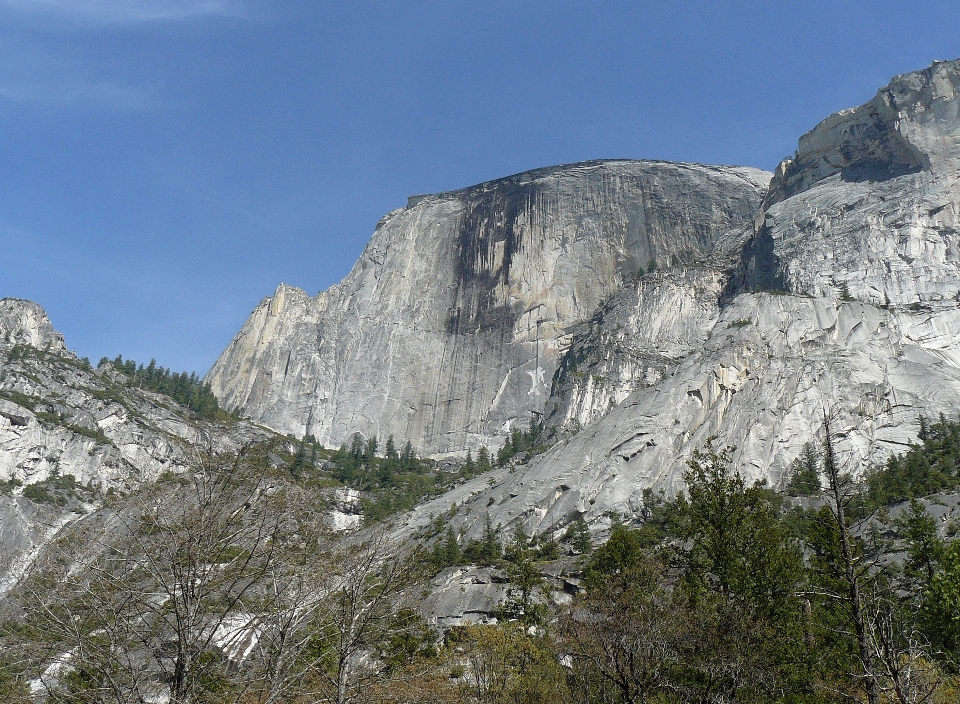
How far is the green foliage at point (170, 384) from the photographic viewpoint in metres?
→ 125

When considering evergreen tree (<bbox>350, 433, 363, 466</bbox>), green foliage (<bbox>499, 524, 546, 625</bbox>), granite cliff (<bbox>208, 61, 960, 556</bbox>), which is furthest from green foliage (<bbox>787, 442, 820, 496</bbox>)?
evergreen tree (<bbox>350, 433, 363, 466</bbox>)

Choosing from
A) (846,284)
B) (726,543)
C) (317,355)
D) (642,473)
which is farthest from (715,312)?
(726,543)

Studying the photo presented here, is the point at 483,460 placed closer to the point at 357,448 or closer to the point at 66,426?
the point at 357,448

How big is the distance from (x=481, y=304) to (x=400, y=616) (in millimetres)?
111767

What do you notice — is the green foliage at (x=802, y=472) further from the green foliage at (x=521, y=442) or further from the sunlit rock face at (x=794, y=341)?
the green foliage at (x=521, y=442)

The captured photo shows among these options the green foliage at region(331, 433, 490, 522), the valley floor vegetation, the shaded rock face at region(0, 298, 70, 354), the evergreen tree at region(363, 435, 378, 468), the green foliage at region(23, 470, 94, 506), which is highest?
the shaded rock face at region(0, 298, 70, 354)

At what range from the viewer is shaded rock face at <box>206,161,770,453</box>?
130 meters

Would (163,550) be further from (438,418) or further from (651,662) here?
(438,418)

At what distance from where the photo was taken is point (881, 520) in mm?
57500

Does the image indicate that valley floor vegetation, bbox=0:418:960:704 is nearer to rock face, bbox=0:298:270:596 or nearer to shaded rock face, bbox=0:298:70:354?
rock face, bbox=0:298:270:596

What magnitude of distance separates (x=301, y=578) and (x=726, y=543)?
53.9 ft

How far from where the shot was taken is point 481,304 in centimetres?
13888

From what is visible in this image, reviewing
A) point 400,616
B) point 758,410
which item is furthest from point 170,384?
point 400,616

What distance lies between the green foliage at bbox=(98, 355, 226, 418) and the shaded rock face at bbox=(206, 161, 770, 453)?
9.87m
